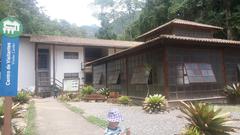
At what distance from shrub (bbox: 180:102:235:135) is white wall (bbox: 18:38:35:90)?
1044 inches

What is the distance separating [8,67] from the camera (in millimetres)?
6188

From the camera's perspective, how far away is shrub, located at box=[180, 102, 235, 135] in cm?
755

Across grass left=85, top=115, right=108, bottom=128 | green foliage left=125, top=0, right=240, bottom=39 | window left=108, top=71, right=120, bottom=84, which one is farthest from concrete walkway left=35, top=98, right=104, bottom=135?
green foliage left=125, top=0, right=240, bottom=39

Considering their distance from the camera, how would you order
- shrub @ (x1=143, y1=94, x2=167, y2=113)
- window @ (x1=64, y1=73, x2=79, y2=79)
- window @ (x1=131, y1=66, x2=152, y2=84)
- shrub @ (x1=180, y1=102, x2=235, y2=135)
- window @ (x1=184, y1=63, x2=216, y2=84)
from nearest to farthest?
shrub @ (x1=180, y1=102, x2=235, y2=135), shrub @ (x1=143, y1=94, x2=167, y2=113), window @ (x1=184, y1=63, x2=216, y2=84), window @ (x1=131, y1=66, x2=152, y2=84), window @ (x1=64, y1=73, x2=79, y2=79)

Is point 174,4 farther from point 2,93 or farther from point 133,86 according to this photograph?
point 2,93

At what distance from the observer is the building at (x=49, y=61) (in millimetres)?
31969

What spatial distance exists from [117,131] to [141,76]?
13695mm

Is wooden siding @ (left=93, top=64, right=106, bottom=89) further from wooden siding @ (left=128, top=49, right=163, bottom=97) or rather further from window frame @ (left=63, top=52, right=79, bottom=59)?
wooden siding @ (left=128, top=49, right=163, bottom=97)

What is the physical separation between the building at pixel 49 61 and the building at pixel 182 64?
12943 millimetres

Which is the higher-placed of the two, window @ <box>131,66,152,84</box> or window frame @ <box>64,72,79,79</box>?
window frame @ <box>64,72,79,79</box>

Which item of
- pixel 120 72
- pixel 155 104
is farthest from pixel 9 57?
pixel 120 72

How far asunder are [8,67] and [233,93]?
14.3 m

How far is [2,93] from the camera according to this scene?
20.1 feet

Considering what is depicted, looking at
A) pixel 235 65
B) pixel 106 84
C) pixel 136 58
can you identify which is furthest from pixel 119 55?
pixel 235 65
